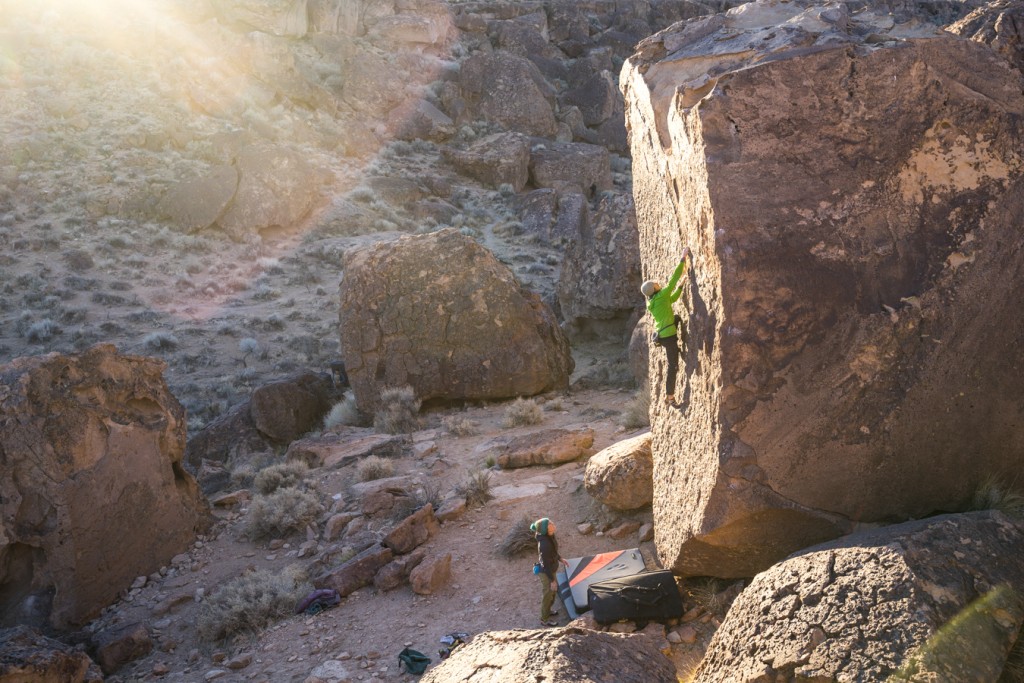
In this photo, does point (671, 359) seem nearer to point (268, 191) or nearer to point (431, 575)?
point (431, 575)

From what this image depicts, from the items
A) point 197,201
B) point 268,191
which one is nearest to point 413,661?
point 197,201

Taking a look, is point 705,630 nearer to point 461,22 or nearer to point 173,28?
point 173,28

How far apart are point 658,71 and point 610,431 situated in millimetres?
4436

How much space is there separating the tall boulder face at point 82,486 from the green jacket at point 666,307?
5.42 m

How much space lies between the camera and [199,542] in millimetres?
8305

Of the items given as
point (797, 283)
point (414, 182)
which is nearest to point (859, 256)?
point (797, 283)

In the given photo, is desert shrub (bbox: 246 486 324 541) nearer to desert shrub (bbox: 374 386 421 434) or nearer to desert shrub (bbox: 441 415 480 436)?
desert shrub (bbox: 441 415 480 436)

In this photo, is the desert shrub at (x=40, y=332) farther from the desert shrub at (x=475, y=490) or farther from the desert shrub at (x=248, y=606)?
the desert shrub at (x=475, y=490)

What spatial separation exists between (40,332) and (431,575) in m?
13.4

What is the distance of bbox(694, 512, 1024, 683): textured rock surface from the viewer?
3297 millimetres

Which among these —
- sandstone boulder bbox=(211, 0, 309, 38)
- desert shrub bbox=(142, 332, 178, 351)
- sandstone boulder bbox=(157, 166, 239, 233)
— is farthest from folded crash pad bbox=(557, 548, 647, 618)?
sandstone boulder bbox=(211, 0, 309, 38)

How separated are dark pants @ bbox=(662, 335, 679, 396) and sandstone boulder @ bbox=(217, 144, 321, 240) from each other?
750 inches

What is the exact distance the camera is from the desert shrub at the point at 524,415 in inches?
424

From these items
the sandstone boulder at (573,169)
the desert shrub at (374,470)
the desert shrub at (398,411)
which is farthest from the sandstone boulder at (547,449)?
the sandstone boulder at (573,169)
